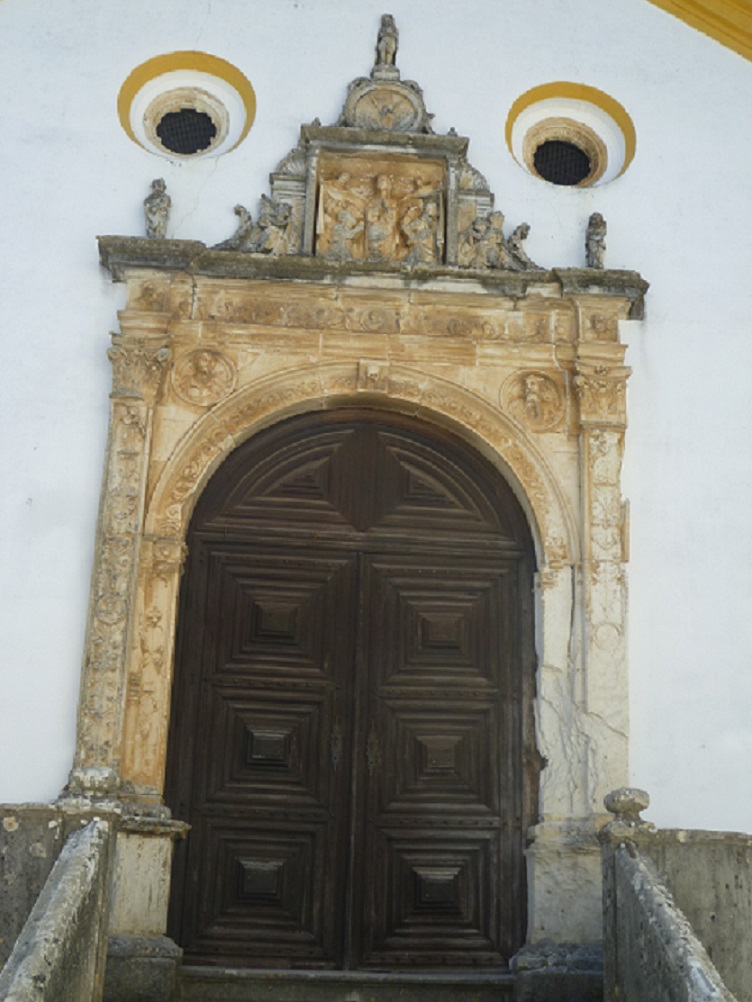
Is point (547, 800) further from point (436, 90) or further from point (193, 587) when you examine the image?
point (436, 90)

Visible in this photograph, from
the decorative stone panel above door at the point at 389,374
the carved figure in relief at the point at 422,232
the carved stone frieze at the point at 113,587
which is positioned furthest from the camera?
the carved figure in relief at the point at 422,232

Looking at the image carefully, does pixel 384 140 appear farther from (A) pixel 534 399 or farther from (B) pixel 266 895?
(B) pixel 266 895

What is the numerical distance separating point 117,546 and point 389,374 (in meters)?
1.78

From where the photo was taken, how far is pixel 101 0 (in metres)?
8.69

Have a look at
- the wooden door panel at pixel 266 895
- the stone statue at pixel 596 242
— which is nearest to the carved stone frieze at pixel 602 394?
the stone statue at pixel 596 242

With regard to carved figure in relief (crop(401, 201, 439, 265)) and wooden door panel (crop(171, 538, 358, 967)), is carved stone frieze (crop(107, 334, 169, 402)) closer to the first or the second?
wooden door panel (crop(171, 538, 358, 967))

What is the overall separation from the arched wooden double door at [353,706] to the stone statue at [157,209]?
1.29 meters

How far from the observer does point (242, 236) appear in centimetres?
803

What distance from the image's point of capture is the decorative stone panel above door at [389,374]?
7.37 metres

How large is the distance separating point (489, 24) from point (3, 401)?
3.76 m

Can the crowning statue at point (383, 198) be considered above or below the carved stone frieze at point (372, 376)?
above

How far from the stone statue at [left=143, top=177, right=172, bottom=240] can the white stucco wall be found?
13cm

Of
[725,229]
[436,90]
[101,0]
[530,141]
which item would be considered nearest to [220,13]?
[101,0]

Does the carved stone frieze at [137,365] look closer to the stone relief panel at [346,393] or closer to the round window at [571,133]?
the stone relief panel at [346,393]
